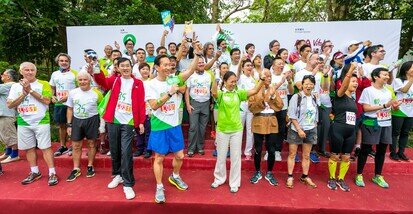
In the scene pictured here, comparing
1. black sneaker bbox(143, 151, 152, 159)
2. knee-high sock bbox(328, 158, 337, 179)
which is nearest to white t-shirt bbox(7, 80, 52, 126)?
black sneaker bbox(143, 151, 152, 159)

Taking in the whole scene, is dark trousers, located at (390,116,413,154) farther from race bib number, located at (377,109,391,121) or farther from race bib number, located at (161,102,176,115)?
race bib number, located at (161,102,176,115)

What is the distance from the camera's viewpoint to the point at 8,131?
5.06 m

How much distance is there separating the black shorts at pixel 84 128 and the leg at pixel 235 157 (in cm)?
216

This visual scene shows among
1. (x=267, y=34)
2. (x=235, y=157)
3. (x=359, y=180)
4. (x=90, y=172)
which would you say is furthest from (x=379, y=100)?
(x=90, y=172)

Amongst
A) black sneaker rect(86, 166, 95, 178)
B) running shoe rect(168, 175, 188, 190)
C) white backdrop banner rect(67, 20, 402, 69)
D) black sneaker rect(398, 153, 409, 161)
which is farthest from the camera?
white backdrop banner rect(67, 20, 402, 69)

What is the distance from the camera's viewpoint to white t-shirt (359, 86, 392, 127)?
13.5ft

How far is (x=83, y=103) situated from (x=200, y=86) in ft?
6.16

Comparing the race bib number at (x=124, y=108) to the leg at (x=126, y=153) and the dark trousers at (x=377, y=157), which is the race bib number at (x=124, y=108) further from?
the dark trousers at (x=377, y=157)

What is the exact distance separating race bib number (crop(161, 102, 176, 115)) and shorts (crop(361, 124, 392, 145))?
2.86 metres

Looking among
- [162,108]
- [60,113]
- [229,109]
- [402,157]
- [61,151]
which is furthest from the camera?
[61,151]

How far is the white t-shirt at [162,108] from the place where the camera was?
3.59 metres

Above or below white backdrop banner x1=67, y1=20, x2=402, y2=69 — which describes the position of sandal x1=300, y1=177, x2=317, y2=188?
below

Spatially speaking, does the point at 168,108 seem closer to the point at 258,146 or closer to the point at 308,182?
the point at 258,146

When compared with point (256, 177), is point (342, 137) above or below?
above
